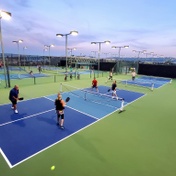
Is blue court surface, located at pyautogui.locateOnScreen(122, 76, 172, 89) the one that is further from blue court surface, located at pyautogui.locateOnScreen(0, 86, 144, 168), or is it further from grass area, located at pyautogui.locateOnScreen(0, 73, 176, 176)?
grass area, located at pyautogui.locateOnScreen(0, 73, 176, 176)

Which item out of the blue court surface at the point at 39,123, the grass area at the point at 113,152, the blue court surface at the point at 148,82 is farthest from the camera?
the blue court surface at the point at 148,82

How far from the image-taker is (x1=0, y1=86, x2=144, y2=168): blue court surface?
20.9 ft

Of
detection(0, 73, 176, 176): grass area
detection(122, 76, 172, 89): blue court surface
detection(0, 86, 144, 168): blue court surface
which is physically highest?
detection(122, 76, 172, 89): blue court surface

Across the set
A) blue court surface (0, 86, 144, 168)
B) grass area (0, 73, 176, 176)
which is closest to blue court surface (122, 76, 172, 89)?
blue court surface (0, 86, 144, 168)

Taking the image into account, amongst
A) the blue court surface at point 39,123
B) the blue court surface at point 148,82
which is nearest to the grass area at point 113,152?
the blue court surface at point 39,123

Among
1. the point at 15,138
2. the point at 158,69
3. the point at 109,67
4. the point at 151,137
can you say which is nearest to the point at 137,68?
the point at 158,69

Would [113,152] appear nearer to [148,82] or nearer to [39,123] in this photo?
[39,123]

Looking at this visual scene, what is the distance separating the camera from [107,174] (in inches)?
202

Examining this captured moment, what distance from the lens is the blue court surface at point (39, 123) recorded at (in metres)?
6.36

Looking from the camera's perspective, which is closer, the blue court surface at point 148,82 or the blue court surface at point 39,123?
the blue court surface at point 39,123

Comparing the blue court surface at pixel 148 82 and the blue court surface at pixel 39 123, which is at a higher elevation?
the blue court surface at pixel 148 82

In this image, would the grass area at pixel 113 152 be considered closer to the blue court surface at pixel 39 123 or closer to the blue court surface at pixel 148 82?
the blue court surface at pixel 39 123

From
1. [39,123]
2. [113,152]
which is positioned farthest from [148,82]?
[113,152]

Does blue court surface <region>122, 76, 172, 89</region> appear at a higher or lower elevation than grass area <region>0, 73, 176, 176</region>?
higher
